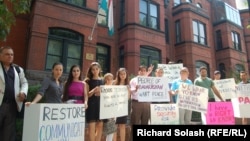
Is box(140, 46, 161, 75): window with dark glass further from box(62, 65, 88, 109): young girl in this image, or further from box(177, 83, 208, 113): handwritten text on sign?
box(62, 65, 88, 109): young girl

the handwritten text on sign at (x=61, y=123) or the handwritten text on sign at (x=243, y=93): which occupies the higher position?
the handwritten text on sign at (x=243, y=93)

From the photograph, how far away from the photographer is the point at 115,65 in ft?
53.5

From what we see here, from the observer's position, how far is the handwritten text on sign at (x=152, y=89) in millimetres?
6309

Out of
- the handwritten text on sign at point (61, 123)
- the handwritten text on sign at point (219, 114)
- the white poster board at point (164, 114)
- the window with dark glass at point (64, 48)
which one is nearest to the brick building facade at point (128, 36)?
the window with dark glass at point (64, 48)

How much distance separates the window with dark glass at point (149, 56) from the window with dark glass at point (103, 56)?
234 cm

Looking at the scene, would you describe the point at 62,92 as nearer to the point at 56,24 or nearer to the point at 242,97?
the point at 242,97

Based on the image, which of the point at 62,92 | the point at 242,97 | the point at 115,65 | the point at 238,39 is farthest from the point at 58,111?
the point at 238,39

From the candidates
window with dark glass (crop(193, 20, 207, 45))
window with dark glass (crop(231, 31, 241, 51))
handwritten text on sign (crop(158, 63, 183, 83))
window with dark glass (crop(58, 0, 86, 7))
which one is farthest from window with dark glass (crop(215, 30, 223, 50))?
window with dark glass (crop(58, 0, 86, 7))

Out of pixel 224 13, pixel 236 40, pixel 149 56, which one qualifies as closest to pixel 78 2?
pixel 149 56

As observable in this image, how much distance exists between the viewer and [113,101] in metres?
5.40

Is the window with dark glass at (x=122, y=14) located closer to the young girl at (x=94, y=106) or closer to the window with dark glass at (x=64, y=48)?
the window with dark glass at (x=64, y=48)

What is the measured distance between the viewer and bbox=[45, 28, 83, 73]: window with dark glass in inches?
473

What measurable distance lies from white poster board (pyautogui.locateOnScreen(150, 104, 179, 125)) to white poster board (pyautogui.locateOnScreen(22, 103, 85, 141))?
2.68 m

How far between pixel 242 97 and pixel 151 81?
278 cm
